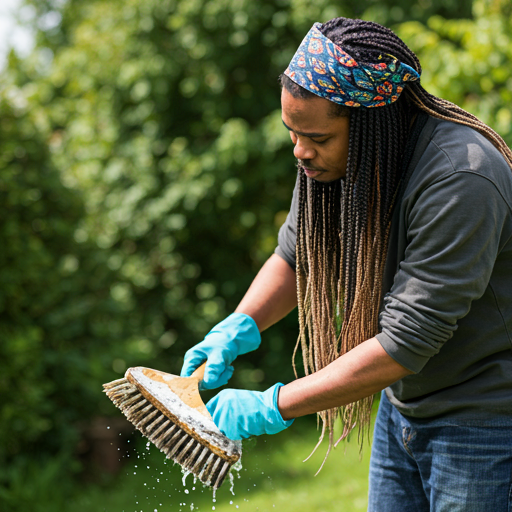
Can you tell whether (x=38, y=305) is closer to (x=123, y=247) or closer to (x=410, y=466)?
(x=123, y=247)

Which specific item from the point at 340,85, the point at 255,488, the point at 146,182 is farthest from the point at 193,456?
the point at 146,182

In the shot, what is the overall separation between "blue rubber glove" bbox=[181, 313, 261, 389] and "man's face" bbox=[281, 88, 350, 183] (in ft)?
1.91

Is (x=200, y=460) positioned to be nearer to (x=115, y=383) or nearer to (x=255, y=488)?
(x=115, y=383)

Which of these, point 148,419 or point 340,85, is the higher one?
point 340,85

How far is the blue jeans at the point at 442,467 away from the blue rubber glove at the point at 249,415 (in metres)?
0.40

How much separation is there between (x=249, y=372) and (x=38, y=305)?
2068 mm

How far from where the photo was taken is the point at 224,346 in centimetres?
187

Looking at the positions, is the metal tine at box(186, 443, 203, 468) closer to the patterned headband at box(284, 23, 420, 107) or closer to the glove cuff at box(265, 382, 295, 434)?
the glove cuff at box(265, 382, 295, 434)

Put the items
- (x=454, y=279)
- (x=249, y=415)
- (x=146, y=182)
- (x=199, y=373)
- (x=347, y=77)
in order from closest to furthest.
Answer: (x=454, y=279)
(x=347, y=77)
(x=249, y=415)
(x=199, y=373)
(x=146, y=182)

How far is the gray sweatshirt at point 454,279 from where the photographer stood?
1317mm

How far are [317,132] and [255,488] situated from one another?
3280 millimetres

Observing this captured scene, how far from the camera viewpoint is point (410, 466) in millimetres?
1752

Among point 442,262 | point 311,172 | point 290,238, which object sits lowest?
point 290,238

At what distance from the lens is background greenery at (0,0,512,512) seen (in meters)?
3.75
